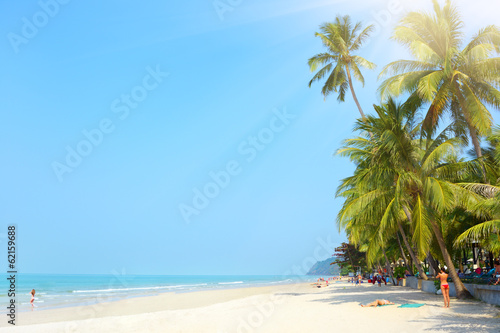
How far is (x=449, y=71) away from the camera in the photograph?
41.3 ft

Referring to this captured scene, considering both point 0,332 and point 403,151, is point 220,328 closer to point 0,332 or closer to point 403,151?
point 0,332

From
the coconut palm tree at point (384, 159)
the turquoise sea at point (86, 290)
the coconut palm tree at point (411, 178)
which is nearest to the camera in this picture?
the coconut palm tree at point (411, 178)

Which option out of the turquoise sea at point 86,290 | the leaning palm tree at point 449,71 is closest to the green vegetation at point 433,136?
the leaning palm tree at point 449,71

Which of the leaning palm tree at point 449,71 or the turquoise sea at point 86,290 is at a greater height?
the leaning palm tree at point 449,71

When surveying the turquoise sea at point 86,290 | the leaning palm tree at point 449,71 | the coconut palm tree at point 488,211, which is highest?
the leaning palm tree at point 449,71

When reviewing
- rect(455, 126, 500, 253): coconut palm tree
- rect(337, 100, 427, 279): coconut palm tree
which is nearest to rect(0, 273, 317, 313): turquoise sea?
rect(337, 100, 427, 279): coconut palm tree

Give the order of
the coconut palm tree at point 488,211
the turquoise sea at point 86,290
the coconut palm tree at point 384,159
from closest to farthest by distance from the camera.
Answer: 1. the coconut palm tree at point 488,211
2. the coconut palm tree at point 384,159
3. the turquoise sea at point 86,290

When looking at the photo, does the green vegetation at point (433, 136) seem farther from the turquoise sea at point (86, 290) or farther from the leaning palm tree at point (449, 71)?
the turquoise sea at point (86, 290)

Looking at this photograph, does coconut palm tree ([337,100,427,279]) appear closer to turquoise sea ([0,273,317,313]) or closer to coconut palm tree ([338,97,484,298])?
coconut palm tree ([338,97,484,298])

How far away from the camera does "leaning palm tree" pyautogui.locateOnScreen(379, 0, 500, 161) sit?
12.7 metres

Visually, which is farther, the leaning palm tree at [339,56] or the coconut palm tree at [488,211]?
the leaning palm tree at [339,56]

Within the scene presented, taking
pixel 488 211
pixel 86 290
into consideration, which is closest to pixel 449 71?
pixel 488 211

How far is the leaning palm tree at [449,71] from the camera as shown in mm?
12680

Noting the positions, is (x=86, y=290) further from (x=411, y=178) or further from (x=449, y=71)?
(x=449, y=71)
